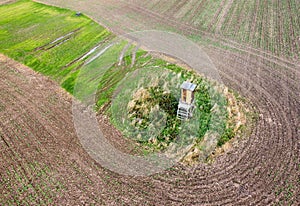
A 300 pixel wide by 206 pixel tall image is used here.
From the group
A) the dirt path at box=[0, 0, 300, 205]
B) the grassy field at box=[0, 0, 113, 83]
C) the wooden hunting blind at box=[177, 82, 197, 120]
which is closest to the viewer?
the dirt path at box=[0, 0, 300, 205]

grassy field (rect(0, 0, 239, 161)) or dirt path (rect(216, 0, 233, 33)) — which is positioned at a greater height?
dirt path (rect(216, 0, 233, 33))

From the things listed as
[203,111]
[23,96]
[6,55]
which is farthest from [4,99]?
[203,111]

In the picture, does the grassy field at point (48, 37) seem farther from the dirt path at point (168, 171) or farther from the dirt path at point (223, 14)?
the dirt path at point (223, 14)

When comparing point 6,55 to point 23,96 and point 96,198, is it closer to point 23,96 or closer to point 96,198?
point 23,96

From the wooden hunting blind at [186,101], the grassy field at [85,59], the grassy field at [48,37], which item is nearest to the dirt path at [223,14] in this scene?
the grassy field at [85,59]

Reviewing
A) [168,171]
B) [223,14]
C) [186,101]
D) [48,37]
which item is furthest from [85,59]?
[223,14]

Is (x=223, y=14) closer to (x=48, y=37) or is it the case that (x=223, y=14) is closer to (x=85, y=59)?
(x=85, y=59)

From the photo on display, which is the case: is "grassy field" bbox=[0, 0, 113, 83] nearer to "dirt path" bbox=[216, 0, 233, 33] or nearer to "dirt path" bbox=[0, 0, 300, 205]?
"dirt path" bbox=[0, 0, 300, 205]

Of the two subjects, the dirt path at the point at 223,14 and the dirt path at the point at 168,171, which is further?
the dirt path at the point at 223,14

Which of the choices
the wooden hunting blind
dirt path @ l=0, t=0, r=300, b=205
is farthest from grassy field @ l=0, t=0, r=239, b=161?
dirt path @ l=0, t=0, r=300, b=205
